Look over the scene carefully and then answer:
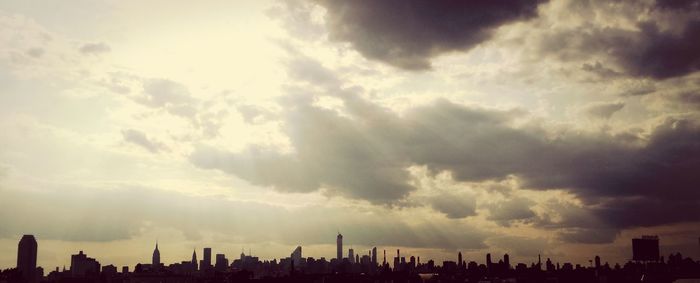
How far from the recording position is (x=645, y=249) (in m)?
196

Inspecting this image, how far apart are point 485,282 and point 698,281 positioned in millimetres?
64551

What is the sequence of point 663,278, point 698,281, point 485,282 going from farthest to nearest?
point 485,282 < point 663,278 < point 698,281

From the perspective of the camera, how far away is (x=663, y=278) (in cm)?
18738

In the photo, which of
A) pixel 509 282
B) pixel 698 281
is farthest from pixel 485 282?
pixel 698 281

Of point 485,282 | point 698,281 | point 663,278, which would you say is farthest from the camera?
point 485,282

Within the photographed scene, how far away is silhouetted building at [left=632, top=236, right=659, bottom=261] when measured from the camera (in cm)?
19288

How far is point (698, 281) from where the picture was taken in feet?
495

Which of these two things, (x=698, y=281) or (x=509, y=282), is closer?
(x=698, y=281)

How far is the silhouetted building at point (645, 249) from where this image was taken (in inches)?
7594

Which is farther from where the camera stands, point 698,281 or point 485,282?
point 485,282

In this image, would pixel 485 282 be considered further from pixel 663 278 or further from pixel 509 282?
pixel 663 278

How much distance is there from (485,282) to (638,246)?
4879cm

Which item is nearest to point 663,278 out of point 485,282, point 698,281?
point 698,281

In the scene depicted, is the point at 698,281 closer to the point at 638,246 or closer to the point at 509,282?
the point at 638,246
